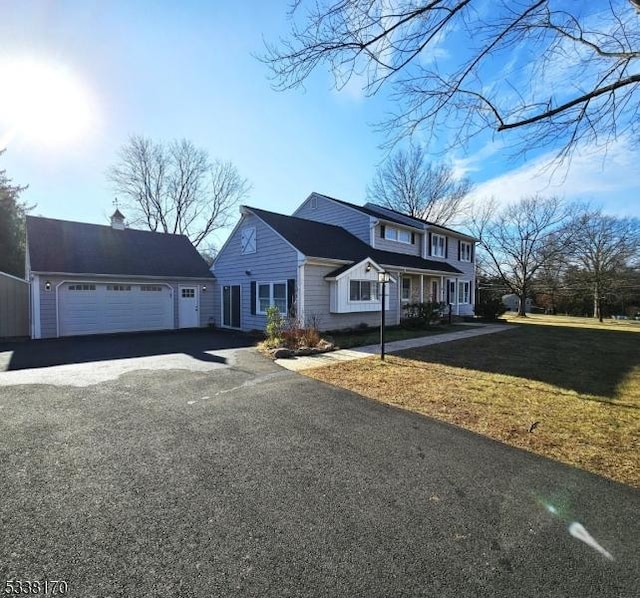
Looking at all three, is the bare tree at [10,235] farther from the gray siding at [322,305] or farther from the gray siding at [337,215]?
the gray siding at [322,305]

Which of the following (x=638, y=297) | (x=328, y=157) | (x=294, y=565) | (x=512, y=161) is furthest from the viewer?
(x=638, y=297)

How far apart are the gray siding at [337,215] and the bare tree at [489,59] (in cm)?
1252

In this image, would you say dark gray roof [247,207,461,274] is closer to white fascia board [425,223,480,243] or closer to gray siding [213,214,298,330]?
gray siding [213,214,298,330]

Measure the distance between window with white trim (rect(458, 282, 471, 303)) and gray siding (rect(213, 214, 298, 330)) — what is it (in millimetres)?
14413

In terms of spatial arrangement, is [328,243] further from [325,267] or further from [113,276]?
[113,276]

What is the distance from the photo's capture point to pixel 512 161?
5.13 m

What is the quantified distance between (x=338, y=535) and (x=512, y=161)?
5296mm

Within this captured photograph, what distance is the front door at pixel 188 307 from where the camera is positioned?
16797 millimetres

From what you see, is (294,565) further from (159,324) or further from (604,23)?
(159,324)

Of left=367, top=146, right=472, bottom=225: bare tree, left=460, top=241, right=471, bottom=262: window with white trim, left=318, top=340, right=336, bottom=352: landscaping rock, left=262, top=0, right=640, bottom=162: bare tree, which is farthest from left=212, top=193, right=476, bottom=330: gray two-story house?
left=367, top=146, right=472, bottom=225: bare tree

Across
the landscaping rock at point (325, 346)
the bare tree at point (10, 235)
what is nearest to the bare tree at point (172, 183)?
the bare tree at point (10, 235)

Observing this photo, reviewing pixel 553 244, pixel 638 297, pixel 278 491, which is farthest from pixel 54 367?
pixel 638 297

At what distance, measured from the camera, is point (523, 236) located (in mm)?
30781

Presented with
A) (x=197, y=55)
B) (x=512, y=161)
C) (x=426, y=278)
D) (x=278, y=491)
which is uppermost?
(x=197, y=55)
